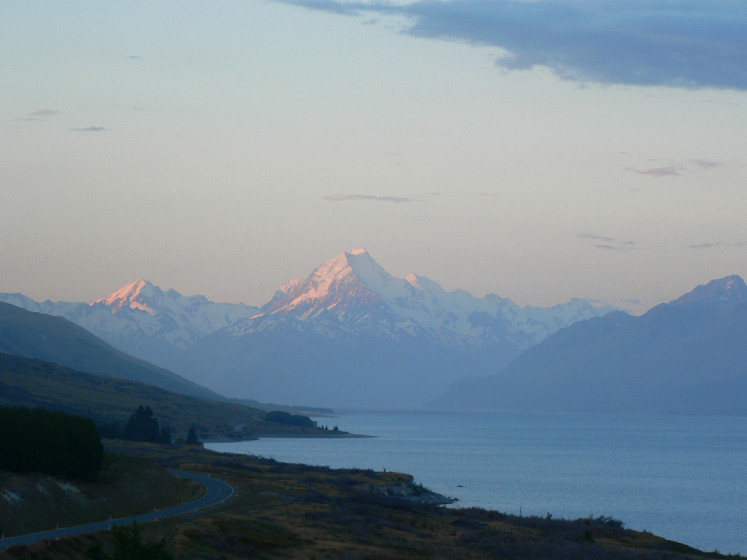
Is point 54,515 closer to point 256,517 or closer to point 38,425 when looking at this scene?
point 38,425

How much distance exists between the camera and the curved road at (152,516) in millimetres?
64769

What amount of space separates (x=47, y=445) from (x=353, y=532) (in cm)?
2511

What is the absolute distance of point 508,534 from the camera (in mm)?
87938

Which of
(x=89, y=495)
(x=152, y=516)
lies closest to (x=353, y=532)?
(x=152, y=516)

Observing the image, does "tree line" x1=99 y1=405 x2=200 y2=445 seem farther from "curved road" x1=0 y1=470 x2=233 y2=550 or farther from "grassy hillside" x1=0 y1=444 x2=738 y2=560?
"curved road" x1=0 y1=470 x2=233 y2=550

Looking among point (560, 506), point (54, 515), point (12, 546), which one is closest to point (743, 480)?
point (560, 506)

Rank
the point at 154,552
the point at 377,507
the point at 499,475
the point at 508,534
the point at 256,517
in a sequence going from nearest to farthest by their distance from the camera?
the point at 154,552, the point at 256,517, the point at 508,534, the point at 377,507, the point at 499,475

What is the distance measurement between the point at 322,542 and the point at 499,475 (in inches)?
4321

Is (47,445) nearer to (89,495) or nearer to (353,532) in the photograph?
(89,495)

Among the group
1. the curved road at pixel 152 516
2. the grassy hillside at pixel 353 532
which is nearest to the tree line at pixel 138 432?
the grassy hillside at pixel 353 532

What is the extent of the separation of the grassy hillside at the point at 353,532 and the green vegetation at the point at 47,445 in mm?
11702

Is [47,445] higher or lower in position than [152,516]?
higher

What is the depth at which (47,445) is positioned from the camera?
270 ft

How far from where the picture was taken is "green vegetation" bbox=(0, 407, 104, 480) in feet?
262
